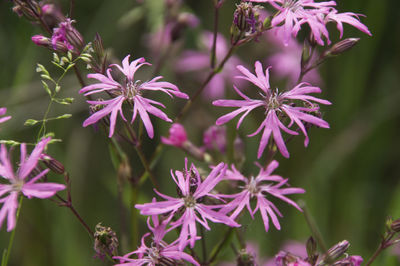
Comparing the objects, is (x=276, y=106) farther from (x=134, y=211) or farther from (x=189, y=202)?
(x=134, y=211)

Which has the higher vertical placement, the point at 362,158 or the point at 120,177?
the point at 120,177

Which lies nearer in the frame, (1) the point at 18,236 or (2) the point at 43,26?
(2) the point at 43,26

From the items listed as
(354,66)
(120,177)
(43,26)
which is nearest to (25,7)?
(43,26)

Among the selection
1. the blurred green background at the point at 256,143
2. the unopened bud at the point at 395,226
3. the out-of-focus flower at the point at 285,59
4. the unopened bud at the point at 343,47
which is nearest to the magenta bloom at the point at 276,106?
the unopened bud at the point at 343,47

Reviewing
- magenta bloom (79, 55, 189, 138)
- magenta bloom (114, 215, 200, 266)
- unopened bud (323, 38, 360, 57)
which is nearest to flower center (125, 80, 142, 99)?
magenta bloom (79, 55, 189, 138)

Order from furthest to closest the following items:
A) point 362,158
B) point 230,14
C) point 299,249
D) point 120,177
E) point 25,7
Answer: point 230,14 → point 362,158 → point 299,249 → point 120,177 → point 25,7

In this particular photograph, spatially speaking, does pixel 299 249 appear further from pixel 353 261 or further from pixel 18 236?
pixel 18 236

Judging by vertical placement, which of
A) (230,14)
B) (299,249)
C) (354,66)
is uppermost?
(230,14)
